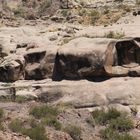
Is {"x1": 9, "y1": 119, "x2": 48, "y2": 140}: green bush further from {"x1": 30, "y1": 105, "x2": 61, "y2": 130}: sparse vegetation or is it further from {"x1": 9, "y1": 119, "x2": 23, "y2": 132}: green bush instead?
{"x1": 30, "y1": 105, "x2": 61, "y2": 130}: sparse vegetation

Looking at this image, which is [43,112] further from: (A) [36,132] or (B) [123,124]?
(B) [123,124]

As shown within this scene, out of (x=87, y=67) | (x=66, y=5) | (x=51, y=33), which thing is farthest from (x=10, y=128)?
(x=66, y=5)

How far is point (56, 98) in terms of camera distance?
73.1 ft

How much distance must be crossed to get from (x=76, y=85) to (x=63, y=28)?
24.9 feet

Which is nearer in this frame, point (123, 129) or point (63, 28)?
point (123, 129)

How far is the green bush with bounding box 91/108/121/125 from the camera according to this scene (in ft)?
66.7

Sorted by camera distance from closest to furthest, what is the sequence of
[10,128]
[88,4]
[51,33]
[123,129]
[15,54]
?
[10,128], [123,129], [15,54], [51,33], [88,4]

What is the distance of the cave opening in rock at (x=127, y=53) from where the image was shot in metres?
23.2

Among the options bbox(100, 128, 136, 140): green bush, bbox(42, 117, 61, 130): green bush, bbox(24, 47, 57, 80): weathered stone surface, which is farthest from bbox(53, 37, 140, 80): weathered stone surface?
bbox(100, 128, 136, 140): green bush

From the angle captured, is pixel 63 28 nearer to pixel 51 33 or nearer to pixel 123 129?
pixel 51 33

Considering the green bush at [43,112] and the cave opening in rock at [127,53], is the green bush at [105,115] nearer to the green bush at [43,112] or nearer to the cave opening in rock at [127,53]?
the green bush at [43,112]

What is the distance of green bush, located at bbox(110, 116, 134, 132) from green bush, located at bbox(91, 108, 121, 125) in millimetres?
386

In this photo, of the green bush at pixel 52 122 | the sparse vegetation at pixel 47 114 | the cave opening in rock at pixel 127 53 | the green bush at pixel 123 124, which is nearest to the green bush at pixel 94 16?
→ the cave opening in rock at pixel 127 53

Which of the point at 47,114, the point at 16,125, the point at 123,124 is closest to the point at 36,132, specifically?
the point at 16,125
